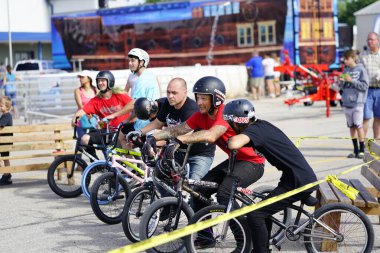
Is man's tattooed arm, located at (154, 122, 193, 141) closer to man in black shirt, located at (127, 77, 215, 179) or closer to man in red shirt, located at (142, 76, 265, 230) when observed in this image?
man in red shirt, located at (142, 76, 265, 230)

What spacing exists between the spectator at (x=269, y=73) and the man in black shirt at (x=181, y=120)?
67.3 feet

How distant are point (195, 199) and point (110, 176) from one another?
186 centimetres

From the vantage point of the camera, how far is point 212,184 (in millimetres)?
6539

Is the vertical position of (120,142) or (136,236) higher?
(120,142)

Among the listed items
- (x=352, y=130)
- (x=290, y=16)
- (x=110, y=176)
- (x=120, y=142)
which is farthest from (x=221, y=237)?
(x=290, y=16)

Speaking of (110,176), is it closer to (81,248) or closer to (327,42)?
(81,248)

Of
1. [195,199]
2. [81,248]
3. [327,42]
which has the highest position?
[327,42]

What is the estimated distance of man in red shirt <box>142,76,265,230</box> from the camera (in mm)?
6531

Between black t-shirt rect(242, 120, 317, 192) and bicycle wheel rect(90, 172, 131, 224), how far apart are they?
8.65ft

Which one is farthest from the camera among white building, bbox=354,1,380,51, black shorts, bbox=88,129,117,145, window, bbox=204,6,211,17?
white building, bbox=354,1,380,51

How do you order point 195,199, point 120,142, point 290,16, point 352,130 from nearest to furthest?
point 195,199
point 120,142
point 352,130
point 290,16

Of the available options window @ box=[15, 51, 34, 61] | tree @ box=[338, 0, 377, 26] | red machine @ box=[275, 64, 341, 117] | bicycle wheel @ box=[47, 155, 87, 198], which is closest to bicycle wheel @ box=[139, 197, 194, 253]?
bicycle wheel @ box=[47, 155, 87, 198]

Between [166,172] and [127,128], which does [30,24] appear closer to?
[127,128]

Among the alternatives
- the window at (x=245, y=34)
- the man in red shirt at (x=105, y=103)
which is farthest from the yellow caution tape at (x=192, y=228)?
the window at (x=245, y=34)
